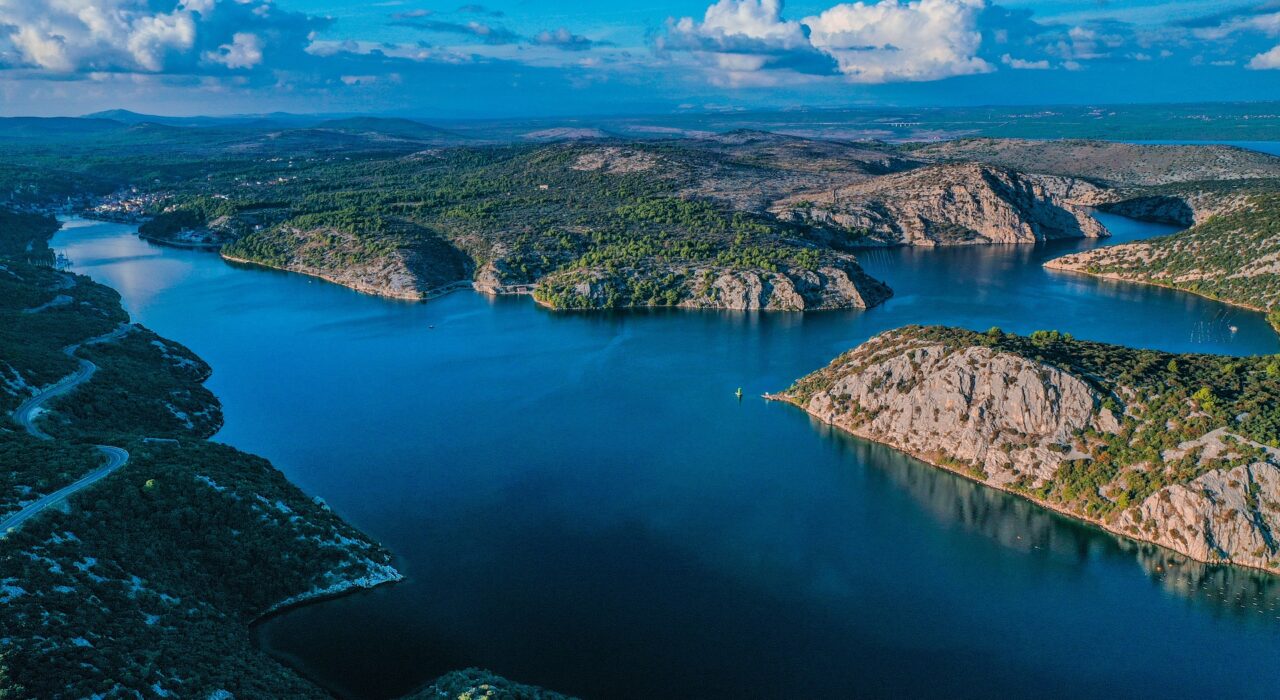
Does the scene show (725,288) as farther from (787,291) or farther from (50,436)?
(50,436)

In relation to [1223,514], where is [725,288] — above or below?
above

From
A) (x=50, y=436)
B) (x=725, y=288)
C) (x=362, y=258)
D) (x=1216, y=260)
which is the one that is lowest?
(x=50, y=436)

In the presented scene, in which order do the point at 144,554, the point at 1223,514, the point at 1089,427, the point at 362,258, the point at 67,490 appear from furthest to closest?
the point at 362,258 → the point at 1089,427 → the point at 1223,514 → the point at 67,490 → the point at 144,554

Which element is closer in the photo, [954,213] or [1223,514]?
[1223,514]

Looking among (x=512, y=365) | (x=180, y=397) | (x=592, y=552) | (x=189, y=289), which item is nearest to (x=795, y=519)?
(x=592, y=552)

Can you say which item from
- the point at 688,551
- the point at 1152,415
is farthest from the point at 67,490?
the point at 1152,415

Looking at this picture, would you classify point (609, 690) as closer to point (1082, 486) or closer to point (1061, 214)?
point (1082, 486)
